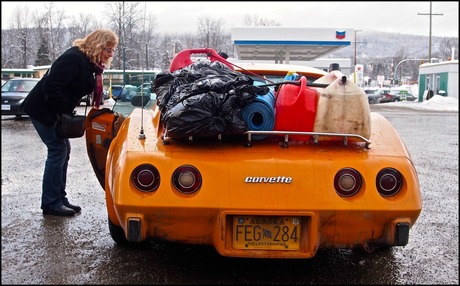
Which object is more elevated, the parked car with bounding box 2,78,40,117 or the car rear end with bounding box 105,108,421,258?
the parked car with bounding box 2,78,40,117

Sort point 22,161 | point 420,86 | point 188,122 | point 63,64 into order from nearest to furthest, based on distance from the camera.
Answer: point 188,122
point 63,64
point 22,161
point 420,86

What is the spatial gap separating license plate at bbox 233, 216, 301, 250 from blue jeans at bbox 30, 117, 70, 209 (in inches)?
94.0

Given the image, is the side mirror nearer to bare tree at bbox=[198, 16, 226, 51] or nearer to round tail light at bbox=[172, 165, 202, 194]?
round tail light at bbox=[172, 165, 202, 194]

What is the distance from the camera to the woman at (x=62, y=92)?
427 cm

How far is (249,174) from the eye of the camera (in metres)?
2.89

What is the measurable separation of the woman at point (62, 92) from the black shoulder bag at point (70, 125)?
0.08 m

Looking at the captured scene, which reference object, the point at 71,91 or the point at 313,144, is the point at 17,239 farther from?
the point at 313,144

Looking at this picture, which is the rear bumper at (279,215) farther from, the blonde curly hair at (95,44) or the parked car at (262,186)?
the blonde curly hair at (95,44)

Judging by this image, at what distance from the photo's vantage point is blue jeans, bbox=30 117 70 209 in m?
4.52

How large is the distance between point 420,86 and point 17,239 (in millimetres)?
39784

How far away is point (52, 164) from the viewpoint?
4.55 meters

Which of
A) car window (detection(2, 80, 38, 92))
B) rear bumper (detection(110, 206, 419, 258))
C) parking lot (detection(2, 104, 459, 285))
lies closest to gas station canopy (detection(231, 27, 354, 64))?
car window (detection(2, 80, 38, 92))

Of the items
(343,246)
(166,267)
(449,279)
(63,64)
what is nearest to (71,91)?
Answer: (63,64)

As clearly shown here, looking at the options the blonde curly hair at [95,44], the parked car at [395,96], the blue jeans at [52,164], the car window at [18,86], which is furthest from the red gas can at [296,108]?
the parked car at [395,96]
